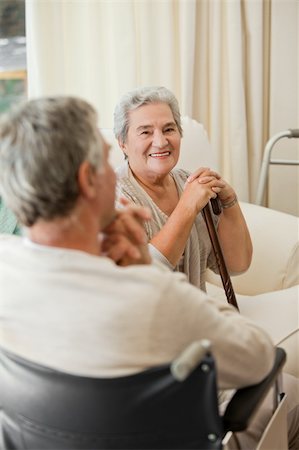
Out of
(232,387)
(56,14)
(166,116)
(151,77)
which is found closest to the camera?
(232,387)

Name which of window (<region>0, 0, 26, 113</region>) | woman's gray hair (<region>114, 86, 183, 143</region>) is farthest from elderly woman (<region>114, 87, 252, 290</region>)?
window (<region>0, 0, 26, 113</region>)

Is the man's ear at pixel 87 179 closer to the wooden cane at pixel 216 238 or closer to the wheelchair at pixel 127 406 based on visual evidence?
the wheelchair at pixel 127 406

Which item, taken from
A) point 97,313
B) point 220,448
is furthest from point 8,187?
point 220,448

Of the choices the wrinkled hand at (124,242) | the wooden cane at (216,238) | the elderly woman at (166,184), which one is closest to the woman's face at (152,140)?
the elderly woman at (166,184)

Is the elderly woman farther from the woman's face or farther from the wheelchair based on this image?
the wheelchair

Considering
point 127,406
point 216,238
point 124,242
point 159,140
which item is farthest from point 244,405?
point 159,140

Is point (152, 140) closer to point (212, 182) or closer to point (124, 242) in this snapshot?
point (212, 182)

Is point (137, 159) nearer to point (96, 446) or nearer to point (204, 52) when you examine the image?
point (96, 446)

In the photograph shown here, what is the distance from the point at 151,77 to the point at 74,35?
37cm

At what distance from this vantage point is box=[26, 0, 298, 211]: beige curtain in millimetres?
2582

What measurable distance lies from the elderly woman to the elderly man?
0.74 m

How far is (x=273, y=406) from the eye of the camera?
53.8 inches

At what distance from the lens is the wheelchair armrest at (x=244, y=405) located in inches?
42.9

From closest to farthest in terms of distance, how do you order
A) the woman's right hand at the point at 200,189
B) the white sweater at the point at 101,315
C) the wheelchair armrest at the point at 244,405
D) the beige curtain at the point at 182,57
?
the white sweater at the point at 101,315
the wheelchair armrest at the point at 244,405
the woman's right hand at the point at 200,189
the beige curtain at the point at 182,57
